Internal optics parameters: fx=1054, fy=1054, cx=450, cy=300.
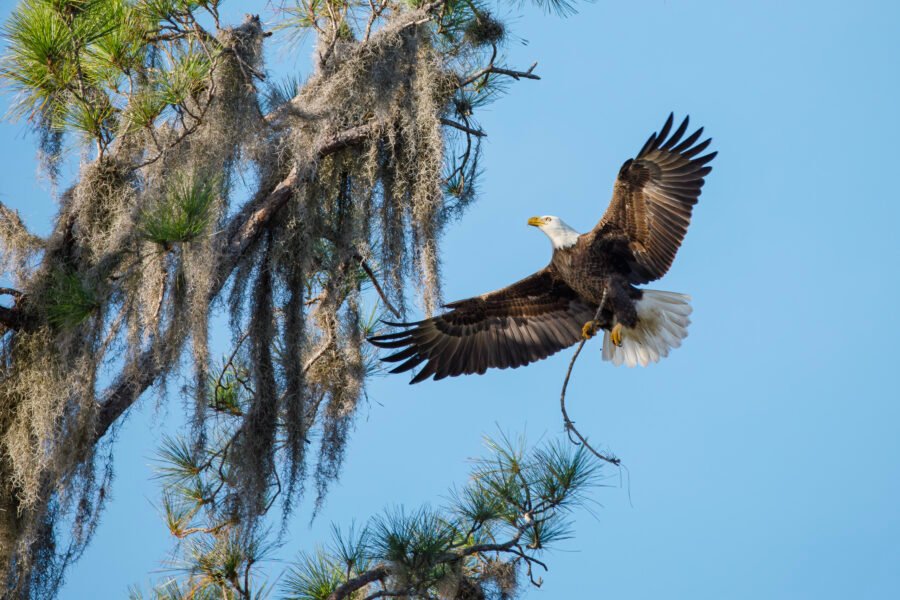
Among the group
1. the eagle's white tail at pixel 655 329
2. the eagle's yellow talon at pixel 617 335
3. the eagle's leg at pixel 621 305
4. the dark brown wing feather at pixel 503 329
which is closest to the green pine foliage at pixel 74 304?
the dark brown wing feather at pixel 503 329

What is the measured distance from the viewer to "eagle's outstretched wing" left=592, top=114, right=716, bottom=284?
18.3ft

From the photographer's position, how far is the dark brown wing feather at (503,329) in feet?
20.2

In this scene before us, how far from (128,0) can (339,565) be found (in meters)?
2.77

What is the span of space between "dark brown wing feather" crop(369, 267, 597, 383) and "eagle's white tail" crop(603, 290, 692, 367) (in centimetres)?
30

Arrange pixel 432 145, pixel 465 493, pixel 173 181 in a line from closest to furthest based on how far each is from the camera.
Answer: pixel 173 181 < pixel 465 493 < pixel 432 145

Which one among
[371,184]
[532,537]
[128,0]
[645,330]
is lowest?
[532,537]

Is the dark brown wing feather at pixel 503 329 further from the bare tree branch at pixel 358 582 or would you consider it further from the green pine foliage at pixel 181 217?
the green pine foliage at pixel 181 217

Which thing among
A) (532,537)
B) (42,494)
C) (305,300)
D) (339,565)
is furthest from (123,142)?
(532,537)

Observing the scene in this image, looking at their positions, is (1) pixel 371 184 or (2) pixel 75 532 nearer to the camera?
(2) pixel 75 532

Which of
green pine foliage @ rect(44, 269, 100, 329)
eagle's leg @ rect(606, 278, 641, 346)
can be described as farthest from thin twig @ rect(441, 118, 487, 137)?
green pine foliage @ rect(44, 269, 100, 329)

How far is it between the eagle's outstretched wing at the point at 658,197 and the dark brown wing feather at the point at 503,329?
2.02 ft

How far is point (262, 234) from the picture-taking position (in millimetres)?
5148

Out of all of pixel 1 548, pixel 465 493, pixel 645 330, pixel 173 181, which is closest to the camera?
pixel 173 181

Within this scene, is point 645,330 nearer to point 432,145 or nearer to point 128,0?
point 432,145
